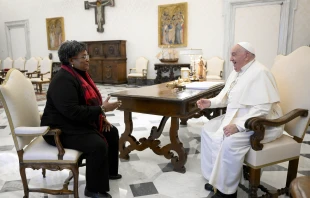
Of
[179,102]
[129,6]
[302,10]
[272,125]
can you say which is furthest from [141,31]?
[272,125]

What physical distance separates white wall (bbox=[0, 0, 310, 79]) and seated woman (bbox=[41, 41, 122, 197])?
6.45m

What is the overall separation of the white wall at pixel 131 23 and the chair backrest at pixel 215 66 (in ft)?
1.28

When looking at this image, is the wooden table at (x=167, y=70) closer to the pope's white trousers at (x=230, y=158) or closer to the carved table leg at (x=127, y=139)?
the carved table leg at (x=127, y=139)

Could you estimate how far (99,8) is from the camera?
9.65 meters

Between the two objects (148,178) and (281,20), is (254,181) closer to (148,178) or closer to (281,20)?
(148,178)

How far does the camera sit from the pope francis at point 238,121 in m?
1.98

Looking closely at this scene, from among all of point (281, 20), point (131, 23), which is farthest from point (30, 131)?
point (131, 23)

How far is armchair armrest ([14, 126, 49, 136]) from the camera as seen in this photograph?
1.92 meters

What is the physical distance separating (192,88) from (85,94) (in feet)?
4.36

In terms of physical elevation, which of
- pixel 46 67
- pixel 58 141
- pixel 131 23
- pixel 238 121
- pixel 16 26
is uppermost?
pixel 16 26

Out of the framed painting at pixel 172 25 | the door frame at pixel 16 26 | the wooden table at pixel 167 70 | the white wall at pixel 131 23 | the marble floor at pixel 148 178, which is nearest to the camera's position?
the marble floor at pixel 148 178

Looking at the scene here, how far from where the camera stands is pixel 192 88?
9.84 ft

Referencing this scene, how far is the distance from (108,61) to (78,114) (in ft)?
24.9

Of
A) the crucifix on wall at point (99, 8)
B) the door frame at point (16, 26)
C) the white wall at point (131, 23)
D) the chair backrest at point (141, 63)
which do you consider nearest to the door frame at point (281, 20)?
the white wall at point (131, 23)
